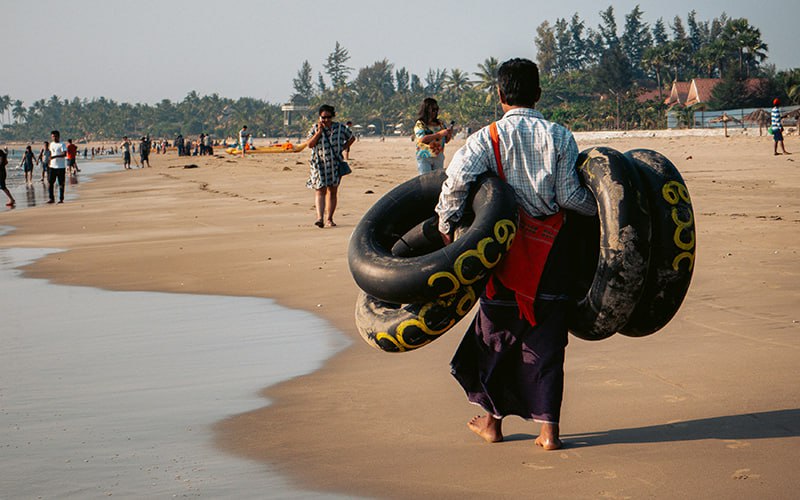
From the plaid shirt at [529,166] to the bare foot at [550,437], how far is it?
0.97 m

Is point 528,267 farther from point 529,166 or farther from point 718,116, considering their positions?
point 718,116

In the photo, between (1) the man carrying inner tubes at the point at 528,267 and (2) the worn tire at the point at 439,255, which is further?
(1) the man carrying inner tubes at the point at 528,267

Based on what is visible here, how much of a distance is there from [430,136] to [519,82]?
7.02 meters

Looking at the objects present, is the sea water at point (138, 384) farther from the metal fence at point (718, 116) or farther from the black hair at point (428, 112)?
the metal fence at point (718, 116)

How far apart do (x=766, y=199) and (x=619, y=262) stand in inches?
458

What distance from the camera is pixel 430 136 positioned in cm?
1154

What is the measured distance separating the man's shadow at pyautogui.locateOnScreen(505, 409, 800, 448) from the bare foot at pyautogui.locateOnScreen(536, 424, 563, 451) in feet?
0.28

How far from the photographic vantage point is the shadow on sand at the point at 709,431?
171 inches

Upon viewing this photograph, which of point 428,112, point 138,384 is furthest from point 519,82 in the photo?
point 428,112

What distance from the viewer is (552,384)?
4.29m

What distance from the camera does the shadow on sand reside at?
4340 mm

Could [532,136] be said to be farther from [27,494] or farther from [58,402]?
[58,402]

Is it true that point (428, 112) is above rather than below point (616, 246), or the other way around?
above

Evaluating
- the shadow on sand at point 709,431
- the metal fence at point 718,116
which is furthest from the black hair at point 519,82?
the metal fence at point 718,116
